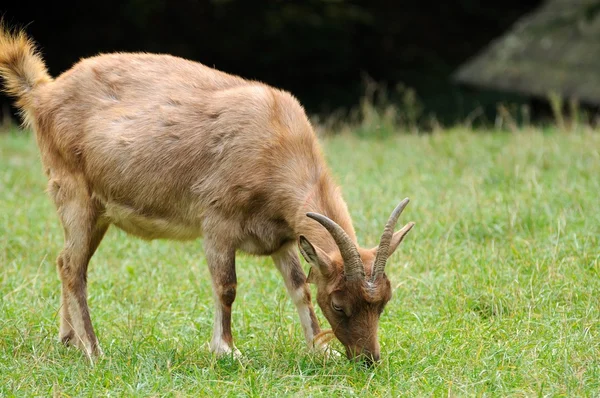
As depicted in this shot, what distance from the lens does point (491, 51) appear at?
1545 centimetres

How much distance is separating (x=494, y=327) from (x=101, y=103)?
2.97 metres

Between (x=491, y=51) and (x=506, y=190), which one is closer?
(x=506, y=190)

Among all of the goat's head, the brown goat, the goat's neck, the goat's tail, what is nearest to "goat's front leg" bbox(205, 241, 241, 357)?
the brown goat

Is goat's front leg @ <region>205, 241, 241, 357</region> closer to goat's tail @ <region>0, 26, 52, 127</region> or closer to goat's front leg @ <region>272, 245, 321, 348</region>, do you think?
goat's front leg @ <region>272, 245, 321, 348</region>

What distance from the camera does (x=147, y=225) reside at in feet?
20.7

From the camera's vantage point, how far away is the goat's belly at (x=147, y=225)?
Result: 6203 mm

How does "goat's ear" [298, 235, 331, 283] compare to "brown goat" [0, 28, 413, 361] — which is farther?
"brown goat" [0, 28, 413, 361]

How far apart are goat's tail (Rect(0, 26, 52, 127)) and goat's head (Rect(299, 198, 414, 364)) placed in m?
2.58

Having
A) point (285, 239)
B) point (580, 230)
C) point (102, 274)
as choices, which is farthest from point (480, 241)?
point (102, 274)

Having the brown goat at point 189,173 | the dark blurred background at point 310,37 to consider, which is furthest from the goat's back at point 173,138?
the dark blurred background at point 310,37

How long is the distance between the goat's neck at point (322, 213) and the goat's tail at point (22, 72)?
89.3 inches

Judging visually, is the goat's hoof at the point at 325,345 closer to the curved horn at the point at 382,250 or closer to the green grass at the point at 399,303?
the green grass at the point at 399,303

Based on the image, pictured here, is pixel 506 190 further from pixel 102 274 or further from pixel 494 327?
pixel 102 274

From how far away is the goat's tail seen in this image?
6.75 metres
